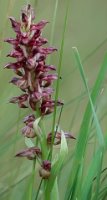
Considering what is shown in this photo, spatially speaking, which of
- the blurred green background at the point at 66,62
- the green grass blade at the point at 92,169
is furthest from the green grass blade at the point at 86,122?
the blurred green background at the point at 66,62

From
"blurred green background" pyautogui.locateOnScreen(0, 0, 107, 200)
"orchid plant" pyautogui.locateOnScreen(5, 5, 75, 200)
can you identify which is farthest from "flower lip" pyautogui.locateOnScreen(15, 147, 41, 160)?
"blurred green background" pyautogui.locateOnScreen(0, 0, 107, 200)

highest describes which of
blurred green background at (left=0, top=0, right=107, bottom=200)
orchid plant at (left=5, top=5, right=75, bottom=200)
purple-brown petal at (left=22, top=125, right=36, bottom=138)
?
orchid plant at (left=5, top=5, right=75, bottom=200)

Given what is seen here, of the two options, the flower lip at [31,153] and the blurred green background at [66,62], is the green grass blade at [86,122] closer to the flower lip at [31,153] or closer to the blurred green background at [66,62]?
the flower lip at [31,153]

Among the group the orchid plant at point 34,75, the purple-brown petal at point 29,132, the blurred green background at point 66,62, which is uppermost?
the orchid plant at point 34,75

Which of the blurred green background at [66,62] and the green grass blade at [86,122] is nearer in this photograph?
the green grass blade at [86,122]

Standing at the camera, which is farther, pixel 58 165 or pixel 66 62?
pixel 66 62

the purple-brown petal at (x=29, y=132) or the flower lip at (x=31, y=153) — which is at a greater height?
the purple-brown petal at (x=29, y=132)

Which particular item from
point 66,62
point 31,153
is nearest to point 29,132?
point 31,153

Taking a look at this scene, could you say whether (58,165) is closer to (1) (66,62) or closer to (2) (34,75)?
(2) (34,75)

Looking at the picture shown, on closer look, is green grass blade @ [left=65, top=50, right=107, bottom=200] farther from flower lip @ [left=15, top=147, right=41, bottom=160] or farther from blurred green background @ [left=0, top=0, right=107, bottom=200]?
blurred green background @ [left=0, top=0, right=107, bottom=200]

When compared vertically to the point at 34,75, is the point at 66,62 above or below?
below
